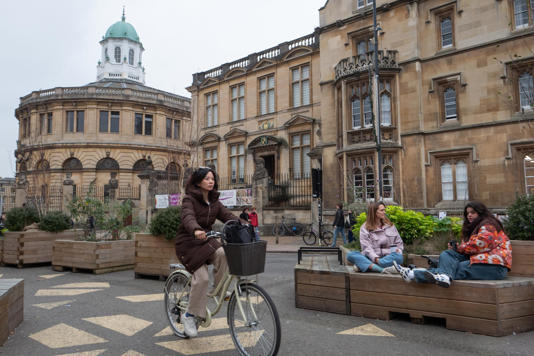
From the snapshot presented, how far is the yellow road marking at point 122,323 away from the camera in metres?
4.62

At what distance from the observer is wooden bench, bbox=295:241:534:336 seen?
416cm

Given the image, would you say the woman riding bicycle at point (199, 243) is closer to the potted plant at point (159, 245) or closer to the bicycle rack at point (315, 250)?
the bicycle rack at point (315, 250)

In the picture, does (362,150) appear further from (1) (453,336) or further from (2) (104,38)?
(2) (104,38)

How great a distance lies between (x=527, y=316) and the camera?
4289mm

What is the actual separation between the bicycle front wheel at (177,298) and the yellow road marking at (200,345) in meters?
0.15

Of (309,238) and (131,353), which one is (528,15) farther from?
(131,353)

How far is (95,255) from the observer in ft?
29.4

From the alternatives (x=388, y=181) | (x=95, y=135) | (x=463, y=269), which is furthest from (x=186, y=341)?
(x=95, y=135)

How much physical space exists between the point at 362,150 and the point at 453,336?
1487 cm

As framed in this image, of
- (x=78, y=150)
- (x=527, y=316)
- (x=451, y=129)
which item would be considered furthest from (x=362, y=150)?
(x=78, y=150)

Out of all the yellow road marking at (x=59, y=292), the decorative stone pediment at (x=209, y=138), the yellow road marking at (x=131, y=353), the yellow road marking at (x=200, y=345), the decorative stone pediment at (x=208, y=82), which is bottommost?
the yellow road marking at (x=59, y=292)

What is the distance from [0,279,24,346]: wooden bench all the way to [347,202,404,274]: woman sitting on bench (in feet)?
14.1

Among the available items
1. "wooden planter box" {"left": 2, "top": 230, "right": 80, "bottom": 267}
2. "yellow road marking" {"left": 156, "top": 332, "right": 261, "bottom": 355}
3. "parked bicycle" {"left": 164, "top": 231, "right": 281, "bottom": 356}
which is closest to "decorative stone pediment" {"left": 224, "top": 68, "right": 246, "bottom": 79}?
"wooden planter box" {"left": 2, "top": 230, "right": 80, "bottom": 267}

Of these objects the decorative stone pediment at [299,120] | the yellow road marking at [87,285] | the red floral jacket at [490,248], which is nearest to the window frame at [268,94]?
the decorative stone pediment at [299,120]
